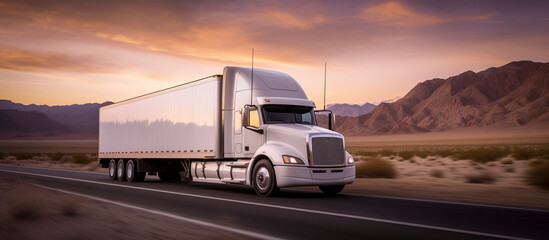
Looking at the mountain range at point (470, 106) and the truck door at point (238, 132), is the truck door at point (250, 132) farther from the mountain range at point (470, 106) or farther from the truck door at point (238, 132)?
the mountain range at point (470, 106)

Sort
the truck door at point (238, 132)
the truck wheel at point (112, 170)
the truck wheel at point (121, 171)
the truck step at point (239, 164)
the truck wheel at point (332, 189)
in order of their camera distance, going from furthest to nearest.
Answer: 1. the truck wheel at point (112, 170)
2. the truck wheel at point (121, 171)
3. the truck door at point (238, 132)
4. the truck wheel at point (332, 189)
5. the truck step at point (239, 164)

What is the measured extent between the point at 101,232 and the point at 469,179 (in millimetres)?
18460

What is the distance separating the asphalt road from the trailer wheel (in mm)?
7518

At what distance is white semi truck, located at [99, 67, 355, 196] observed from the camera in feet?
48.0

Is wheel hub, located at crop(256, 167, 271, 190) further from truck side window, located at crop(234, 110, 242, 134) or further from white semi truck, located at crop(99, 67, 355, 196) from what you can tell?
truck side window, located at crop(234, 110, 242, 134)

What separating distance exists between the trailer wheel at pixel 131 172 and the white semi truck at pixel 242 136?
0.04 m

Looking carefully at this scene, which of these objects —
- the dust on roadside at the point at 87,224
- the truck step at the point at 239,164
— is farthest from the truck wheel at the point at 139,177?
the dust on roadside at the point at 87,224

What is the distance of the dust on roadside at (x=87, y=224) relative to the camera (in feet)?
26.7

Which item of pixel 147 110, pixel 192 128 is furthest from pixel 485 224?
pixel 147 110

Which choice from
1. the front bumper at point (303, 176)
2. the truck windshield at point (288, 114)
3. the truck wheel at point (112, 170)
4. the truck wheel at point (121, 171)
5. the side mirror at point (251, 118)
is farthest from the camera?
the truck wheel at point (112, 170)

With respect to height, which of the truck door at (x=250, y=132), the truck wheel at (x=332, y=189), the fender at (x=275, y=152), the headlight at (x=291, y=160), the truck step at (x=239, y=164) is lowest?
the truck wheel at (x=332, y=189)

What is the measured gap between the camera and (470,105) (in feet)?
531

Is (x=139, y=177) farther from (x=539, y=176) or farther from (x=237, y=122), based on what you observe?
(x=539, y=176)

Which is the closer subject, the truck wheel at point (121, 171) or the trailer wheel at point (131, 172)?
the trailer wheel at point (131, 172)
